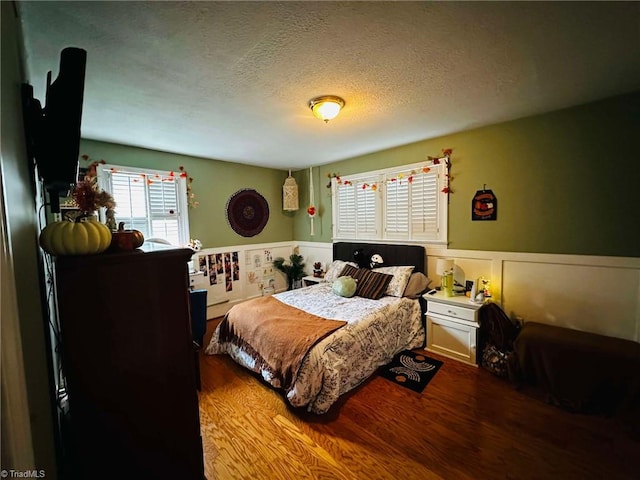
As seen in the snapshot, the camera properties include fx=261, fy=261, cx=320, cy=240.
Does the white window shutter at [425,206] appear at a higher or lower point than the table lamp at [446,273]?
higher

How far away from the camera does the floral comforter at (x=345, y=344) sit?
203cm

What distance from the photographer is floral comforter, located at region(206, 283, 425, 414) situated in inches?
80.0

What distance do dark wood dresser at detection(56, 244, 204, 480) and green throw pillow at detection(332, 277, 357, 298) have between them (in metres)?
2.21

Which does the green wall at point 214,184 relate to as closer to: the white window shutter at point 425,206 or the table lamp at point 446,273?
the white window shutter at point 425,206

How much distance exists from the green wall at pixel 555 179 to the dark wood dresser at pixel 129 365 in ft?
10.2

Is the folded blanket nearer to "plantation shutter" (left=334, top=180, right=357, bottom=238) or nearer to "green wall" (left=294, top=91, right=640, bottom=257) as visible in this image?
"plantation shutter" (left=334, top=180, right=357, bottom=238)

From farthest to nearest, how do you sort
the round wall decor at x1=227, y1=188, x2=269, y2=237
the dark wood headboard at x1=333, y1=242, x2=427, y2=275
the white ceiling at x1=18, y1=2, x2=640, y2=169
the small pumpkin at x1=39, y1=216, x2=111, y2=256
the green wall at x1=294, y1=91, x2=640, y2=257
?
the round wall decor at x1=227, y1=188, x2=269, y2=237 < the dark wood headboard at x1=333, y1=242, x2=427, y2=275 < the green wall at x1=294, y1=91, x2=640, y2=257 < the white ceiling at x1=18, y1=2, x2=640, y2=169 < the small pumpkin at x1=39, y1=216, x2=111, y2=256

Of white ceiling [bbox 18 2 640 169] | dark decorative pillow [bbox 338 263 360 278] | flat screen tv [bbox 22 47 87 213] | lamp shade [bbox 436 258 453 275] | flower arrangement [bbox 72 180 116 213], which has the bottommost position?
dark decorative pillow [bbox 338 263 360 278]

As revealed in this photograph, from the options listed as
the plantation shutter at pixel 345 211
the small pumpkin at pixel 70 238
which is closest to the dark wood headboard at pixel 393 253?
the plantation shutter at pixel 345 211

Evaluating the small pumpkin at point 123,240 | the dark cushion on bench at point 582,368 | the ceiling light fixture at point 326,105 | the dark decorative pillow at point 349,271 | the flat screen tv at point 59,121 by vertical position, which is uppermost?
the ceiling light fixture at point 326,105

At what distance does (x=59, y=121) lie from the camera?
3.49 feet

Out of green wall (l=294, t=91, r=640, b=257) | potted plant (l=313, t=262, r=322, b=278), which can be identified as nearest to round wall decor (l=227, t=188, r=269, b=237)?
potted plant (l=313, t=262, r=322, b=278)

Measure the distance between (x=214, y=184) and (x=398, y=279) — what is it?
10.2 ft

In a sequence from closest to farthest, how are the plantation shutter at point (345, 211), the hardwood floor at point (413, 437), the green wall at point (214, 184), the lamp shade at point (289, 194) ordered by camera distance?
the hardwood floor at point (413, 437) < the green wall at point (214, 184) < the plantation shutter at point (345, 211) < the lamp shade at point (289, 194)
